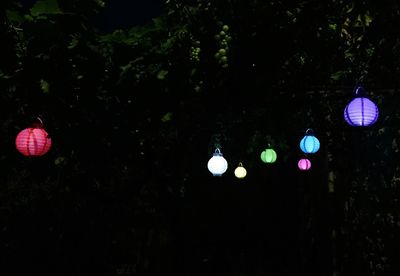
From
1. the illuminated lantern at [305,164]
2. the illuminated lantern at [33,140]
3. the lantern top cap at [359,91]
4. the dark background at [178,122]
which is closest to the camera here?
the dark background at [178,122]

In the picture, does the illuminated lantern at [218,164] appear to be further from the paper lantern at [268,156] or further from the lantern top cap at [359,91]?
the lantern top cap at [359,91]

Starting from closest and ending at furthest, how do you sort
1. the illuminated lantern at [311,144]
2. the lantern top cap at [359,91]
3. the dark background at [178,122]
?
the dark background at [178,122], the lantern top cap at [359,91], the illuminated lantern at [311,144]

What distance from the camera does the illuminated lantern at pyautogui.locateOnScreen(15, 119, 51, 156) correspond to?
16.7ft

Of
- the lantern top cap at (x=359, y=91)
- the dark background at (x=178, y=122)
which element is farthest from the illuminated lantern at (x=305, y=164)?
the lantern top cap at (x=359, y=91)

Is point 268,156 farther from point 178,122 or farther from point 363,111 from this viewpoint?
point 178,122

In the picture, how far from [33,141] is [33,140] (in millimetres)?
15

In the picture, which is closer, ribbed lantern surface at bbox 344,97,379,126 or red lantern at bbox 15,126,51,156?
red lantern at bbox 15,126,51,156

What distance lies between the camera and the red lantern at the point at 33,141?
5.09 metres

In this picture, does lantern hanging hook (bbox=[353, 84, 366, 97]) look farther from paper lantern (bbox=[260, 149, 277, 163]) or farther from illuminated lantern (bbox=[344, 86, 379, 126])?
paper lantern (bbox=[260, 149, 277, 163])

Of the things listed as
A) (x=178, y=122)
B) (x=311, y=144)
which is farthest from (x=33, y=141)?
(x=311, y=144)

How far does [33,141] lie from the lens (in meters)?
5.16

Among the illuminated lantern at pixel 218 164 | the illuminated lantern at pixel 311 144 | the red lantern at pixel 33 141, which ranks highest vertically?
the illuminated lantern at pixel 311 144

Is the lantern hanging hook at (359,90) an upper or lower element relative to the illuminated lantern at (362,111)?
upper

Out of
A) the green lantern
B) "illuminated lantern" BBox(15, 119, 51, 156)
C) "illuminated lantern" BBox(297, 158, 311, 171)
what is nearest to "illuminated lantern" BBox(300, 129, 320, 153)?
the green lantern
